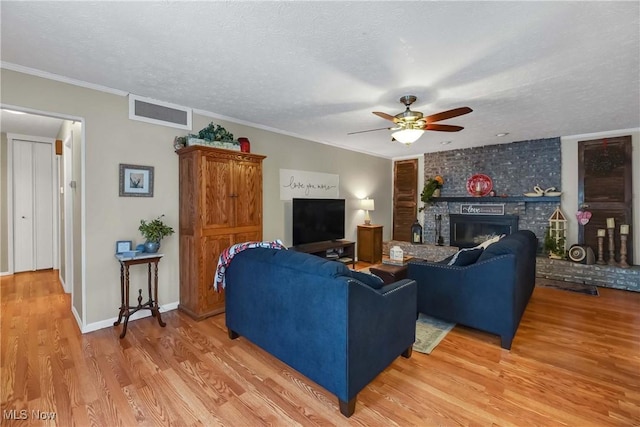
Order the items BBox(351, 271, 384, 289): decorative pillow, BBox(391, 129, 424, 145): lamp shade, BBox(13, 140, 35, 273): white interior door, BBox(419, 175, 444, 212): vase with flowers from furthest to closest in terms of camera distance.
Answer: BBox(419, 175, 444, 212): vase with flowers, BBox(13, 140, 35, 273): white interior door, BBox(391, 129, 424, 145): lamp shade, BBox(351, 271, 384, 289): decorative pillow

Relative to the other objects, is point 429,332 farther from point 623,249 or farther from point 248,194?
point 623,249

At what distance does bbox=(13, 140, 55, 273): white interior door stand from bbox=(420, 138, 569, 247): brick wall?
24.7 feet

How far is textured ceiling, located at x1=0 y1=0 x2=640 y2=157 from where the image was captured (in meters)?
1.75

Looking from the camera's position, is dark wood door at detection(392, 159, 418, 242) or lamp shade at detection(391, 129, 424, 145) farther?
dark wood door at detection(392, 159, 418, 242)

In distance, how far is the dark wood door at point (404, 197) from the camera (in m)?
6.75

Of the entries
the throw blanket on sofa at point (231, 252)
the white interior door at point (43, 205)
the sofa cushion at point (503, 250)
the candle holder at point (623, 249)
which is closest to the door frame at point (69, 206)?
the white interior door at point (43, 205)

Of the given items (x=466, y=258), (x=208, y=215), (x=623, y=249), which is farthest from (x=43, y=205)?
(x=623, y=249)

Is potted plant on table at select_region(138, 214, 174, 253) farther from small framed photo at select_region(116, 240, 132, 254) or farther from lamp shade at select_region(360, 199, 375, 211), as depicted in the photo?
lamp shade at select_region(360, 199, 375, 211)

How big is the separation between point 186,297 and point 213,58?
2594 millimetres

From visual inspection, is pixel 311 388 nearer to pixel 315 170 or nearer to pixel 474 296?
pixel 474 296

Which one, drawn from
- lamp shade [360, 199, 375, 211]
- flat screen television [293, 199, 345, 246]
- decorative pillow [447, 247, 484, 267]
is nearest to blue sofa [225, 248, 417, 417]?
decorative pillow [447, 247, 484, 267]

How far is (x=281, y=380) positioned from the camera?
210 centimetres

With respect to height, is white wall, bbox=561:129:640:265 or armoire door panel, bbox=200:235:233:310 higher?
white wall, bbox=561:129:640:265

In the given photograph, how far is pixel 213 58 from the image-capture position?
2.32 m
